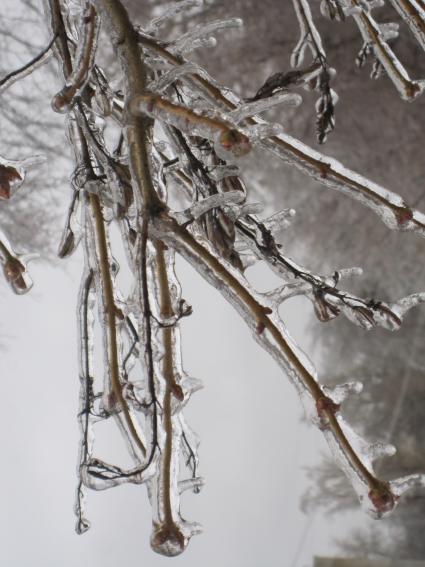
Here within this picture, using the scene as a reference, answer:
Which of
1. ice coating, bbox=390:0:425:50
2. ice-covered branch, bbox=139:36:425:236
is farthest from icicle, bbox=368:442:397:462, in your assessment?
ice coating, bbox=390:0:425:50

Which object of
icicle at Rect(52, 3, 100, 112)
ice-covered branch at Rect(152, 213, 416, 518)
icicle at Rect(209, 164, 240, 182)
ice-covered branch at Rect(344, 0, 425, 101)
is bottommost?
ice-covered branch at Rect(152, 213, 416, 518)

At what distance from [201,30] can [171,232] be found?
0.11 m

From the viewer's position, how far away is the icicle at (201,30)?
0.31m

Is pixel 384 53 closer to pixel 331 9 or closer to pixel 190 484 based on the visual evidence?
pixel 331 9

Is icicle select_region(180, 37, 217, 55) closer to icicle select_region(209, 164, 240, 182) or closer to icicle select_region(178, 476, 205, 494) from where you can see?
icicle select_region(209, 164, 240, 182)

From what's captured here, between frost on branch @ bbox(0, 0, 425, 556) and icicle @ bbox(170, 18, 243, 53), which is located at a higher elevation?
icicle @ bbox(170, 18, 243, 53)

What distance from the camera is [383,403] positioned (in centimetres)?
146

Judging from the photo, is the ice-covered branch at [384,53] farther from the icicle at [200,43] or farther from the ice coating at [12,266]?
the ice coating at [12,266]

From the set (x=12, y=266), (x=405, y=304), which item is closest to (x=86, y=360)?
(x=12, y=266)

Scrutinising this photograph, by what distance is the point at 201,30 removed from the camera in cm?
32

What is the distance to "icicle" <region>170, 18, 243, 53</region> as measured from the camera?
314 mm

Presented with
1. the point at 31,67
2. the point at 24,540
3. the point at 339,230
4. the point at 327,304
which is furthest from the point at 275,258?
Result: the point at 24,540

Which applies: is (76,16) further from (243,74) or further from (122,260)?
(122,260)

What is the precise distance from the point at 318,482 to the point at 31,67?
4.30ft
